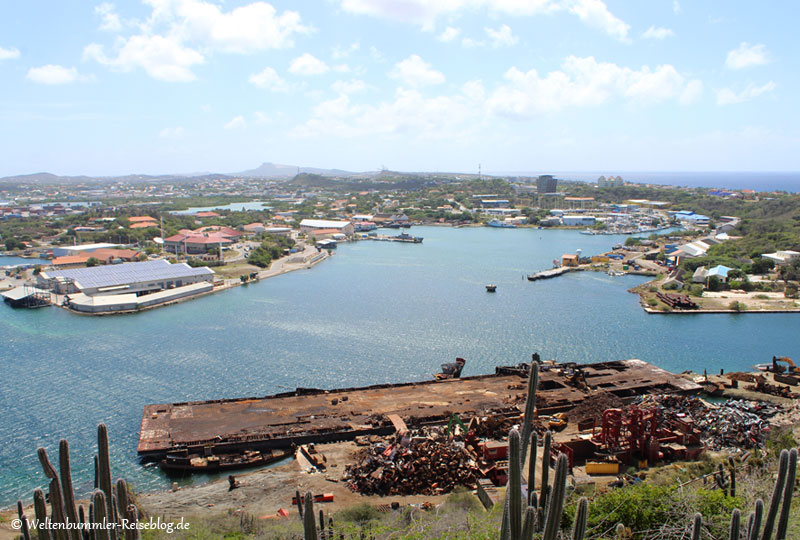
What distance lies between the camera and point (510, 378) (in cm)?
1521

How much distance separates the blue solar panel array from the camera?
2623 cm

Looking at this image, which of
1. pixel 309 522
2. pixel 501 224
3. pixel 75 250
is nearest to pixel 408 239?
pixel 501 224

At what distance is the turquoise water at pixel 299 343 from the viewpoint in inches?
512

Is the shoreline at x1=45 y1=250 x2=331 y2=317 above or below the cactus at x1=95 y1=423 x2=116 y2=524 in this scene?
below

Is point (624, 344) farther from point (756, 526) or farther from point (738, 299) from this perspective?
point (756, 526)

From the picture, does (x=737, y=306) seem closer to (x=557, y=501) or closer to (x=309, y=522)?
(x=557, y=501)

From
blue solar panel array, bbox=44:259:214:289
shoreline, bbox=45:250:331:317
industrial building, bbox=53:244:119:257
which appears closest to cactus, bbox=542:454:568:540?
shoreline, bbox=45:250:331:317

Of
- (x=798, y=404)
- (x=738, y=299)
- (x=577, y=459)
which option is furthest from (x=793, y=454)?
(x=738, y=299)

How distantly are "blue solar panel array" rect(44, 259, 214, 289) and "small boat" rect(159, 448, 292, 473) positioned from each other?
1750 centimetres

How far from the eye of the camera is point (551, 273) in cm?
3284

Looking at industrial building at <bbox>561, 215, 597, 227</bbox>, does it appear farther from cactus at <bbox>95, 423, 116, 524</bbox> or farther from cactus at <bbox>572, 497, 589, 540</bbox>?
cactus at <bbox>95, 423, 116, 524</bbox>

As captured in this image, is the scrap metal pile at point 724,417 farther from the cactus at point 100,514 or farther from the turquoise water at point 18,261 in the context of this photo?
the turquoise water at point 18,261

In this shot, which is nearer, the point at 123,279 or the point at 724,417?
the point at 724,417

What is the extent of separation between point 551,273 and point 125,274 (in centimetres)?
2201
